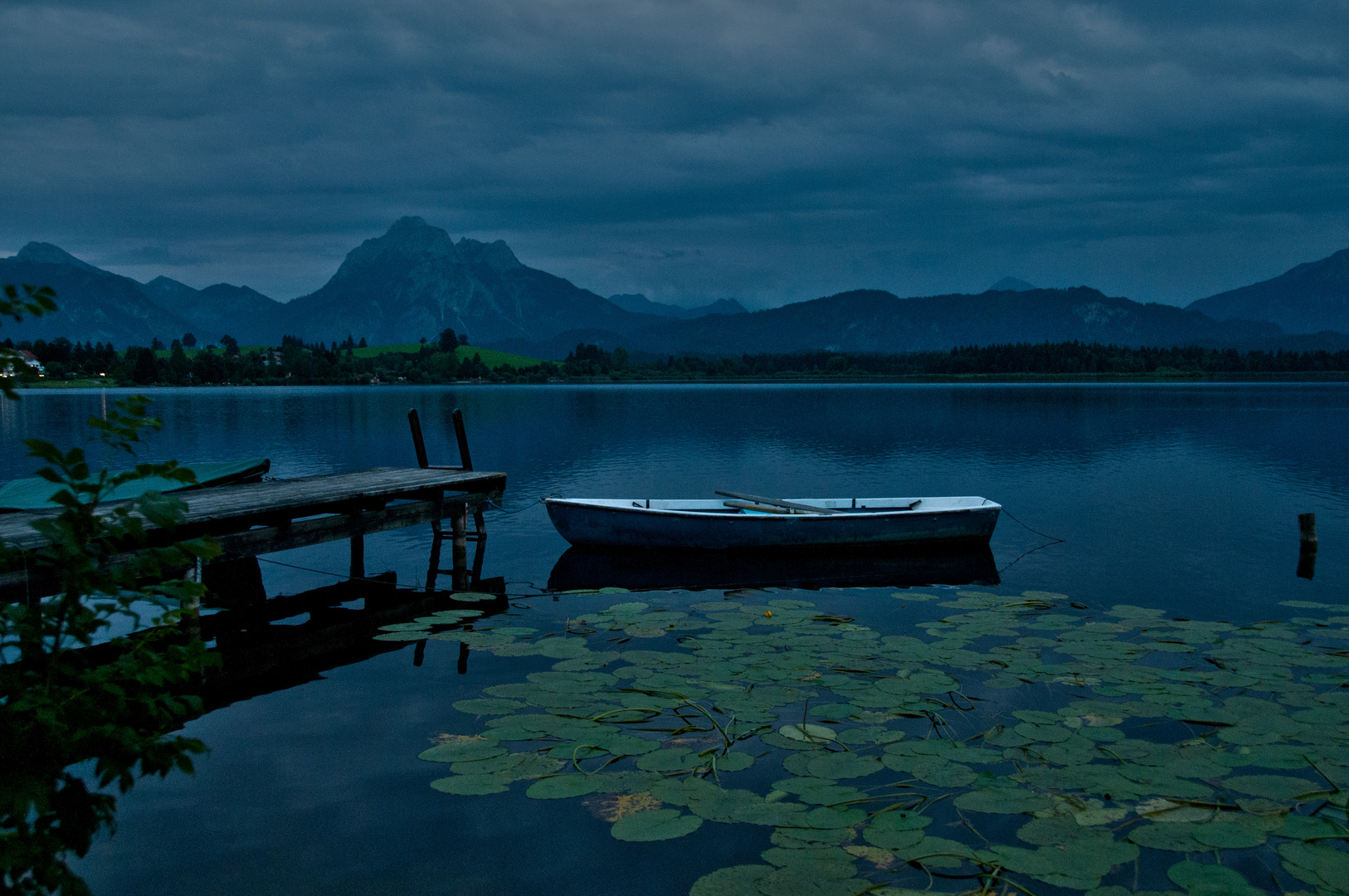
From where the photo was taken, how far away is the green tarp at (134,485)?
57.0ft

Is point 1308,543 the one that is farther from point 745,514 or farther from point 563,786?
point 563,786

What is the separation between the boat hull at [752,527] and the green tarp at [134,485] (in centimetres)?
767

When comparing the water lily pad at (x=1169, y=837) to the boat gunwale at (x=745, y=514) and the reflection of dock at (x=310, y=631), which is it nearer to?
the reflection of dock at (x=310, y=631)

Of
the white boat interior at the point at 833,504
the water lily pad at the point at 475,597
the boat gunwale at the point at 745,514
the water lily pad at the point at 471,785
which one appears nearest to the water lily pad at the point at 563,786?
the water lily pad at the point at 471,785

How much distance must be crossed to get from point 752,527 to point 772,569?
1217mm

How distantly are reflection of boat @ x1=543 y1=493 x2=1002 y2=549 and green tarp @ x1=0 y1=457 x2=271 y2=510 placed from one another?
7352 millimetres

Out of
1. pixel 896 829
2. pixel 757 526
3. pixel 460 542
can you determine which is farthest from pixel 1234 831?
pixel 460 542

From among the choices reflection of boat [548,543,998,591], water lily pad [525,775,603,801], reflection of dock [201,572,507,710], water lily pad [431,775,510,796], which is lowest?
reflection of dock [201,572,507,710]

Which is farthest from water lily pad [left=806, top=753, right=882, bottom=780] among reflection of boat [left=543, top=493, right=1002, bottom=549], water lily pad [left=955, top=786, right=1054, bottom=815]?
reflection of boat [left=543, top=493, right=1002, bottom=549]

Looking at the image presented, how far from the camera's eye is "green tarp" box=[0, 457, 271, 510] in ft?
57.0

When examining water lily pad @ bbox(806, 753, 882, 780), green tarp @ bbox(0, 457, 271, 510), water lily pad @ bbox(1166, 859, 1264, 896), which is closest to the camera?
water lily pad @ bbox(1166, 859, 1264, 896)

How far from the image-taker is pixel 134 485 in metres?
19.0

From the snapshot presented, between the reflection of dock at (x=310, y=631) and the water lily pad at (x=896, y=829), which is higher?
the water lily pad at (x=896, y=829)

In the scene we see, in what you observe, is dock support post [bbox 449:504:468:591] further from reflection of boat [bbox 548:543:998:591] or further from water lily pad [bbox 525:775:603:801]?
water lily pad [bbox 525:775:603:801]
